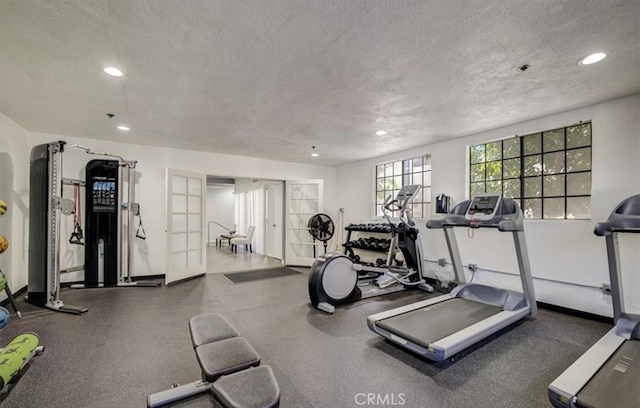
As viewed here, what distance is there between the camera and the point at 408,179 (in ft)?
19.5

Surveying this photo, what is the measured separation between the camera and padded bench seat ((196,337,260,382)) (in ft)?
5.06

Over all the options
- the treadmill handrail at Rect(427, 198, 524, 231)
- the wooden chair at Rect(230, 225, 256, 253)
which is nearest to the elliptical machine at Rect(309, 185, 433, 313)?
the treadmill handrail at Rect(427, 198, 524, 231)

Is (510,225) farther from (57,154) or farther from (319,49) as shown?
(57,154)

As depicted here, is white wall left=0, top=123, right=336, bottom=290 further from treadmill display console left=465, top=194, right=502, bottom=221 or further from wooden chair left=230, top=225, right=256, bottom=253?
treadmill display console left=465, top=194, right=502, bottom=221

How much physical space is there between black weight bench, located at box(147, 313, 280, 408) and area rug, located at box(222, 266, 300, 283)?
339 cm

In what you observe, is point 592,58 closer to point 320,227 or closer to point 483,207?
point 483,207

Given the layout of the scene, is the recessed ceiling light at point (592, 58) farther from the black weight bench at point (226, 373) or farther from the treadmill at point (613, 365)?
the black weight bench at point (226, 373)

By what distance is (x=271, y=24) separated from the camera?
190 centimetres

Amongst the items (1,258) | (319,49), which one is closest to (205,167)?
(1,258)

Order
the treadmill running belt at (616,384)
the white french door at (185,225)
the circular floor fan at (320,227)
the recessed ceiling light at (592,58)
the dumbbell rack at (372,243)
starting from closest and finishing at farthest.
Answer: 1. the treadmill running belt at (616,384)
2. the recessed ceiling light at (592,58)
3. the white french door at (185,225)
4. the dumbbell rack at (372,243)
5. the circular floor fan at (320,227)

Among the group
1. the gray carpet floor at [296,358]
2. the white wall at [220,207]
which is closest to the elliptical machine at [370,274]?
the gray carpet floor at [296,358]

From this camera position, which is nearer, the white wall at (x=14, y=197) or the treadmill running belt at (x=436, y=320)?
the treadmill running belt at (x=436, y=320)

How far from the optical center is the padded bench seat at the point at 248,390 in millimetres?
1304

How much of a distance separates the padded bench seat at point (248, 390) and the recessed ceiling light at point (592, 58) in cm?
340
